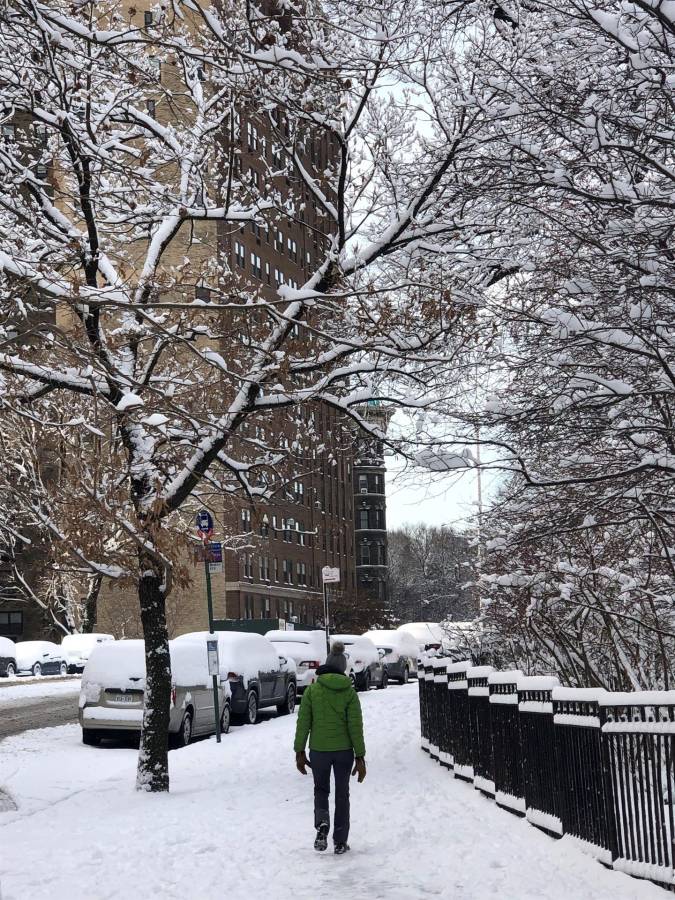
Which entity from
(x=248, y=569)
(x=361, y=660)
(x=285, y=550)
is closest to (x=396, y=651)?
(x=361, y=660)

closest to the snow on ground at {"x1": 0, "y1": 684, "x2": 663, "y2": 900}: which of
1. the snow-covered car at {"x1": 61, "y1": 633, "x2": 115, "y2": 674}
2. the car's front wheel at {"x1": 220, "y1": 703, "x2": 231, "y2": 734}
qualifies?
the car's front wheel at {"x1": 220, "y1": 703, "x2": 231, "y2": 734}

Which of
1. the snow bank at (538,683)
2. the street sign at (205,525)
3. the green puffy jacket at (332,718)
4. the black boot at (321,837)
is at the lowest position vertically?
the black boot at (321,837)

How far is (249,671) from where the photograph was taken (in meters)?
25.8

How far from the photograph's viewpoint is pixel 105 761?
19.0 metres

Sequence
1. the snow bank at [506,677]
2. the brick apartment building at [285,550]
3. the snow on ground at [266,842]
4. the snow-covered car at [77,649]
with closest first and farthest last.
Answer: the snow on ground at [266,842]
the snow bank at [506,677]
the snow-covered car at [77,649]
the brick apartment building at [285,550]

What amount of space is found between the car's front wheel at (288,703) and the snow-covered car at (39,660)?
28.1 meters

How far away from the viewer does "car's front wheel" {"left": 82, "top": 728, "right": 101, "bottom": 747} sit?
21453mm

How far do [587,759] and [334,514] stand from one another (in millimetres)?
102074

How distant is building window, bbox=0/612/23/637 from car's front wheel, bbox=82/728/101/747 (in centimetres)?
7130

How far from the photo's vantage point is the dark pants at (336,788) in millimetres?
10492

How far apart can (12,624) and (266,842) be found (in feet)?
272

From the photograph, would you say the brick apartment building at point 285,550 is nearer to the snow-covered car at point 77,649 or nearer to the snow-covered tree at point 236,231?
the snow-covered car at point 77,649

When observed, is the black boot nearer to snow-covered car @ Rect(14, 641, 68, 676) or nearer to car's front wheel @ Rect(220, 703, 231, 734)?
car's front wheel @ Rect(220, 703, 231, 734)

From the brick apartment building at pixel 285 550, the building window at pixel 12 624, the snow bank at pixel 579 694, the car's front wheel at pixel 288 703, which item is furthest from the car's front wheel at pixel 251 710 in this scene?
the building window at pixel 12 624
